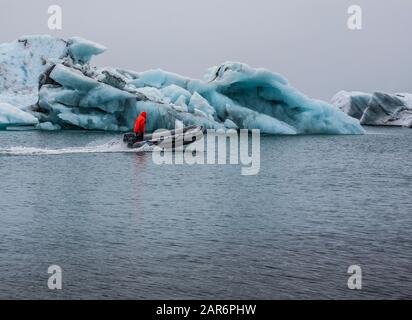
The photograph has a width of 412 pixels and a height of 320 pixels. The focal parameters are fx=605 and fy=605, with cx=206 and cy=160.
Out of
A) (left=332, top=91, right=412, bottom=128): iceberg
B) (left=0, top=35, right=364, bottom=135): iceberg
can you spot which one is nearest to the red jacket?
(left=0, top=35, right=364, bottom=135): iceberg

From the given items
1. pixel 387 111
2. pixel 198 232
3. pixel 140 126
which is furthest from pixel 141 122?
pixel 387 111

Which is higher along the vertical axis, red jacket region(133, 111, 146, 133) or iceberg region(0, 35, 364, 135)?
iceberg region(0, 35, 364, 135)

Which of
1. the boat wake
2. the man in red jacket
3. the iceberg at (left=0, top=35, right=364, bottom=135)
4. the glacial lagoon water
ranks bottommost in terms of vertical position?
the glacial lagoon water

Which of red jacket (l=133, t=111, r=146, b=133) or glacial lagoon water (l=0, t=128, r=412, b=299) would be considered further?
red jacket (l=133, t=111, r=146, b=133)

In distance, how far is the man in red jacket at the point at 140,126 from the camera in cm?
3033

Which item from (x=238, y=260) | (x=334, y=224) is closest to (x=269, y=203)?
(x=334, y=224)

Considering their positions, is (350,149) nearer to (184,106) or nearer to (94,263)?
(184,106)

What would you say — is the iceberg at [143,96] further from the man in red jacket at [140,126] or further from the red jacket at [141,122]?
the red jacket at [141,122]

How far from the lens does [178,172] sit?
27406 mm

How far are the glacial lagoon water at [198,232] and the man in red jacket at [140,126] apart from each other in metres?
2.67

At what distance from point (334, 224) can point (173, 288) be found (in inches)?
273

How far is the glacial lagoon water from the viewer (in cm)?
1042

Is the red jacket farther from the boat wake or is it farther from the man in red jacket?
the boat wake

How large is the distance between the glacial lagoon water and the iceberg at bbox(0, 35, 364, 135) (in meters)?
19.8
